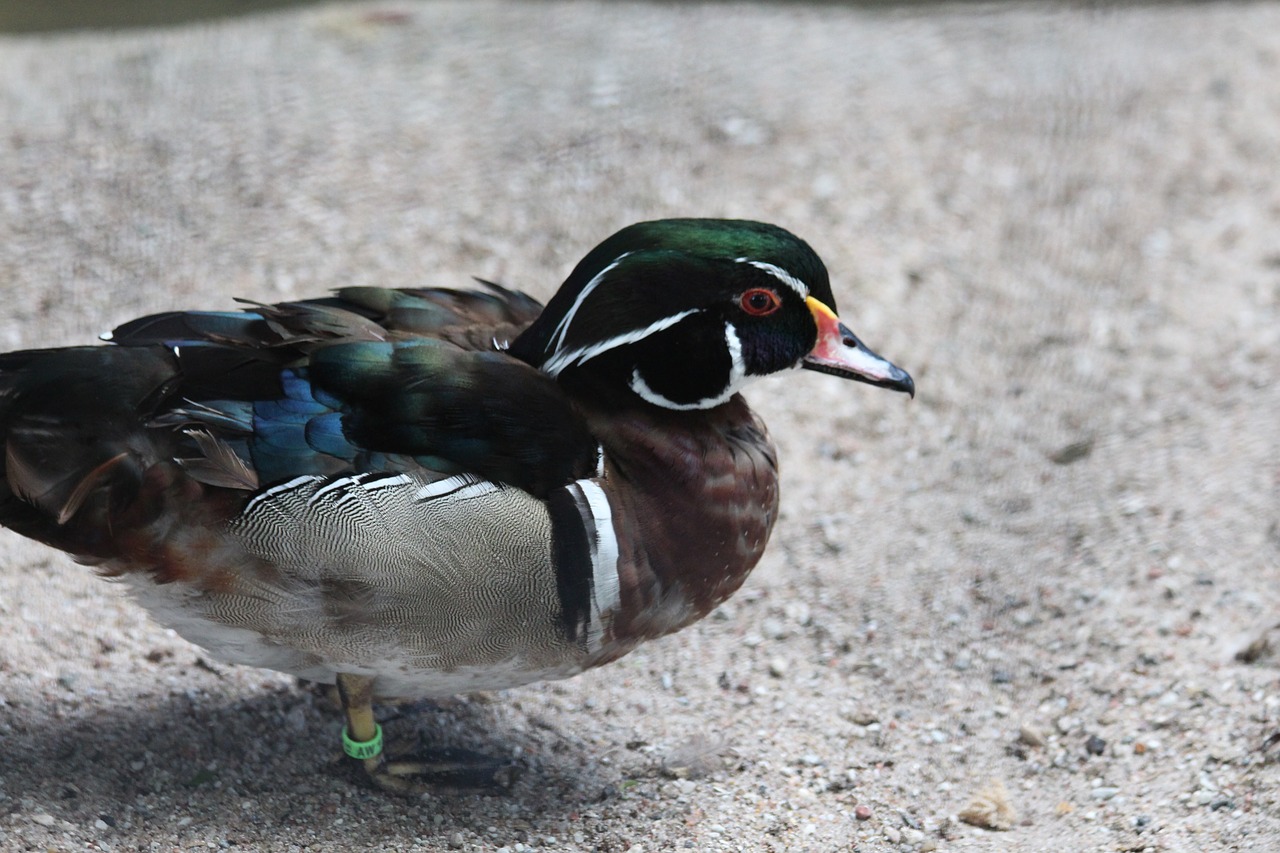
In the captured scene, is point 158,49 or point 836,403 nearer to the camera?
point 836,403

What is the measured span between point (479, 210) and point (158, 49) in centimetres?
208

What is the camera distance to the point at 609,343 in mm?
2834

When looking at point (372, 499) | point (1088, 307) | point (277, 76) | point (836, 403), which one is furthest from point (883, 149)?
point (372, 499)

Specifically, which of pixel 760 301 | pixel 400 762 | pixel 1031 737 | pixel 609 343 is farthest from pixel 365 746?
pixel 1031 737

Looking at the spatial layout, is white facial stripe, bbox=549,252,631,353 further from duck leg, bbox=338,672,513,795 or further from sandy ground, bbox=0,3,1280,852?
sandy ground, bbox=0,3,1280,852

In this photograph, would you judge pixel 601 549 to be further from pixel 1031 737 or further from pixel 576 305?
pixel 1031 737

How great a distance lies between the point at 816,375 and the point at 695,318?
76.4 inches

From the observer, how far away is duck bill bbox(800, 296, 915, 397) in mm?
2904

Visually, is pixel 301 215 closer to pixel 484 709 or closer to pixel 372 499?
pixel 484 709

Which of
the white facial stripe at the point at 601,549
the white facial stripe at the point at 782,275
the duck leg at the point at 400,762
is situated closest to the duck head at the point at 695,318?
the white facial stripe at the point at 782,275

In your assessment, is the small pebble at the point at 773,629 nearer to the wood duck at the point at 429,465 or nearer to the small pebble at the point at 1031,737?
the small pebble at the point at 1031,737

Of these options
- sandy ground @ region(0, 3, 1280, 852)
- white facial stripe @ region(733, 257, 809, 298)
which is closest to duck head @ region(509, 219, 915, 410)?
white facial stripe @ region(733, 257, 809, 298)

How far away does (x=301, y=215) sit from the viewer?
5141mm

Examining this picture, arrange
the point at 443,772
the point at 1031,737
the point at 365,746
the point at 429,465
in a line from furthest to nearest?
1. the point at 1031,737
2. the point at 443,772
3. the point at 365,746
4. the point at 429,465
